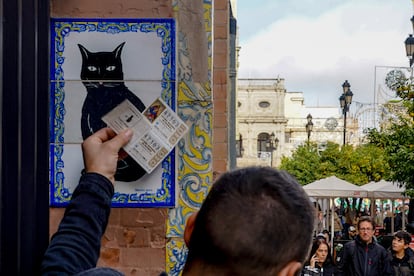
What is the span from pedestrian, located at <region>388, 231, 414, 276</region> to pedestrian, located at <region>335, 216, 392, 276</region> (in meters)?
0.54

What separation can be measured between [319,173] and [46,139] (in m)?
39.5

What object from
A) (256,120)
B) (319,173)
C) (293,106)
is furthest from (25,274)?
(293,106)

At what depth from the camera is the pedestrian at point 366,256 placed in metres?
9.20

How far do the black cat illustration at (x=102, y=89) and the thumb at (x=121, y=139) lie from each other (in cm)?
133

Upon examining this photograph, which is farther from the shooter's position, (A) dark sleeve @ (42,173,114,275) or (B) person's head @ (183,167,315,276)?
(A) dark sleeve @ (42,173,114,275)

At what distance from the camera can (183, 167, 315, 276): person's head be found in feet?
4.66

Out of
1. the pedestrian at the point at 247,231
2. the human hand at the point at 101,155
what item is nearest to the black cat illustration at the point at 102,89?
the human hand at the point at 101,155

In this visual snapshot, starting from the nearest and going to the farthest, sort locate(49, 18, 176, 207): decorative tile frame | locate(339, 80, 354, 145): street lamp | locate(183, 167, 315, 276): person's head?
locate(183, 167, 315, 276): person's head
locate(49, 18, 176, 207): decorative tile frame
locate(339, 80, 354, 145): street lamp

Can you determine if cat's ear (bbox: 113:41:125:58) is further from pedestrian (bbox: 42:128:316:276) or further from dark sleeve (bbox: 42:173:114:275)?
pedestrian (bbox: 42:128:316:276)

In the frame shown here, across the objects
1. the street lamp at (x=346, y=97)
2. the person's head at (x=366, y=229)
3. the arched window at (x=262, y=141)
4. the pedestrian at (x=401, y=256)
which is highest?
the street lamp at (x=346, y=97)

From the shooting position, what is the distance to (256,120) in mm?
93688

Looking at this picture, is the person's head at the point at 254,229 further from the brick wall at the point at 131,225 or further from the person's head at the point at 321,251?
the person's head at the point at 321,251

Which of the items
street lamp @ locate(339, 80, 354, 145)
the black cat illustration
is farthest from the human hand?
street lamp @ locate(339, 80, 354, 145)

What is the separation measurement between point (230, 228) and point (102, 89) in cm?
210
